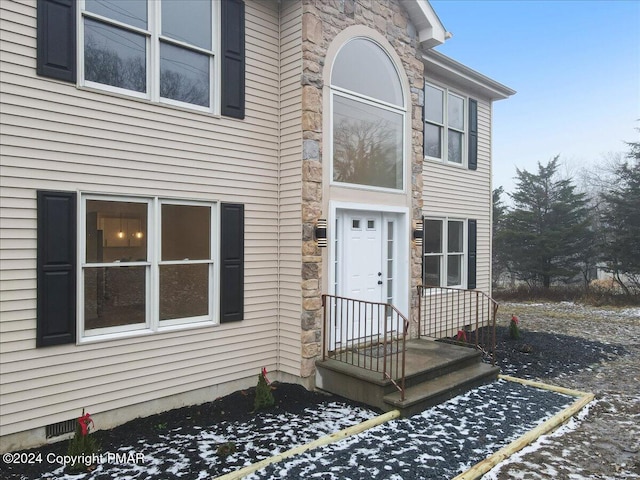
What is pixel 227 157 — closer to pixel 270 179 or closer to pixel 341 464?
pixel 270 179

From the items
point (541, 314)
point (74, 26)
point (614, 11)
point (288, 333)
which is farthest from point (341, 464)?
point (614, 11)

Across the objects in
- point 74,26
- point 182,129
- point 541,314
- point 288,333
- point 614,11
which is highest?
point 614,11

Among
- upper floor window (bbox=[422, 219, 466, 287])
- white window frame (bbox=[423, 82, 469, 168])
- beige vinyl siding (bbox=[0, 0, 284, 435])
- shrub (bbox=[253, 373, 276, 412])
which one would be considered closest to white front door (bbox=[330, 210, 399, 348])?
beige vinyl siding (bbox=[0, 0, 284, 435])

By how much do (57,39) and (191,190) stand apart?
191cm

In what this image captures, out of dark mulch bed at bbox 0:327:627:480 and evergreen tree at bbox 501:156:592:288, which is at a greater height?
evergreen tree at bbox 501:156:592:288

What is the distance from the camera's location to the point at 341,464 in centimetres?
371

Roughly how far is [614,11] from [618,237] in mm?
11740

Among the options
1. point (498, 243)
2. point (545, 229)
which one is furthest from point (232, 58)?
point (498, 243)

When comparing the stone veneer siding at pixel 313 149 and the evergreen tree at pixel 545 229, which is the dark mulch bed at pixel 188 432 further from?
the evergreen tree at pixel 545 229

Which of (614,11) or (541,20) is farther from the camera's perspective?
(541,20)

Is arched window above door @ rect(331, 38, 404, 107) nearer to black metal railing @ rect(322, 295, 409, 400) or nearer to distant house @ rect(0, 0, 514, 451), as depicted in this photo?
distant house @ rect(0, 0, 514, 451)

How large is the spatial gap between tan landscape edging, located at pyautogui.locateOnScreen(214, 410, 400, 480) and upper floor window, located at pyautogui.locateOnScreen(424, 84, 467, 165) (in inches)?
222

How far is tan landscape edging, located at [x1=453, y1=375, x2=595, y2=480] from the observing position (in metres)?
3.60

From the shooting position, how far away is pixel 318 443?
4.02 m
